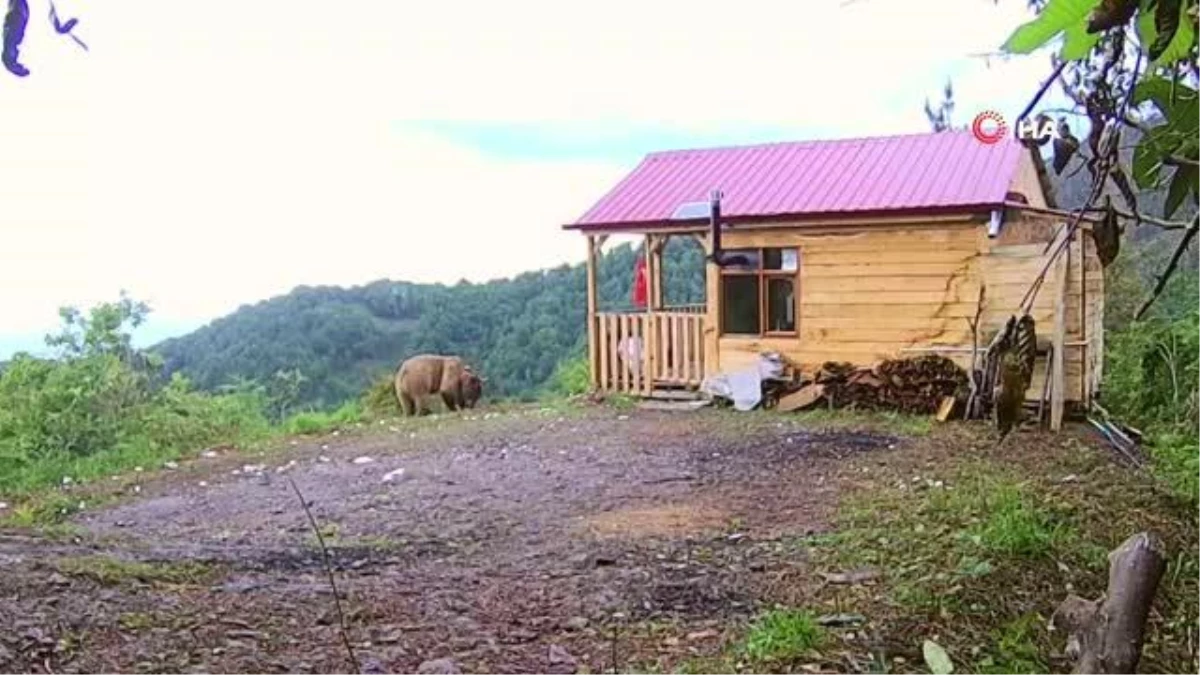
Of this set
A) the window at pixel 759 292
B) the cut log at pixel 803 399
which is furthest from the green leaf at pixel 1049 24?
the window at pixel 759 292

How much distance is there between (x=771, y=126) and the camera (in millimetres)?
17531

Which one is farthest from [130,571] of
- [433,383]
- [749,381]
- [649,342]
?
[433,383]

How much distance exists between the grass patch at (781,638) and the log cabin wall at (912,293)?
24.3 feet

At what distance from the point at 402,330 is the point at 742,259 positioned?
12545mm

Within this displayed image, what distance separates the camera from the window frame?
12.5 meters

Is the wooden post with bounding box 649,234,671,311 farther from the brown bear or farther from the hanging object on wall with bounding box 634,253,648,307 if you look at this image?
the brown bear

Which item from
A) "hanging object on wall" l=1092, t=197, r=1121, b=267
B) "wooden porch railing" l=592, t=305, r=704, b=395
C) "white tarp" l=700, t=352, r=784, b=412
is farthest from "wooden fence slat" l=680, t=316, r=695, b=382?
"hanging object on wall" l=1092, t=197, r=1121, b=267

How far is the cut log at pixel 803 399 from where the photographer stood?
12.0m

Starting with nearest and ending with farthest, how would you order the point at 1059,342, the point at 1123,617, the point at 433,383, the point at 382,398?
the point at 1123,617 → the point at 1059,342 → the point at 433,383 → the point at 382,398

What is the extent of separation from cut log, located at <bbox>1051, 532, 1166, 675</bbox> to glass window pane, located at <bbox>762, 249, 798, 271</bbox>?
10694mm

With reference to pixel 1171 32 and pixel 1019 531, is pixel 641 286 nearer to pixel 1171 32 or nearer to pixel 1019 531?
pixel 1019 531

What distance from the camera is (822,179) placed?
1295cm

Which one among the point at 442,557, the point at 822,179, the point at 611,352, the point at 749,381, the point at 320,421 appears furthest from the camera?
the point at 611,352

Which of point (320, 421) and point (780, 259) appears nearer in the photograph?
point (780, 259)
